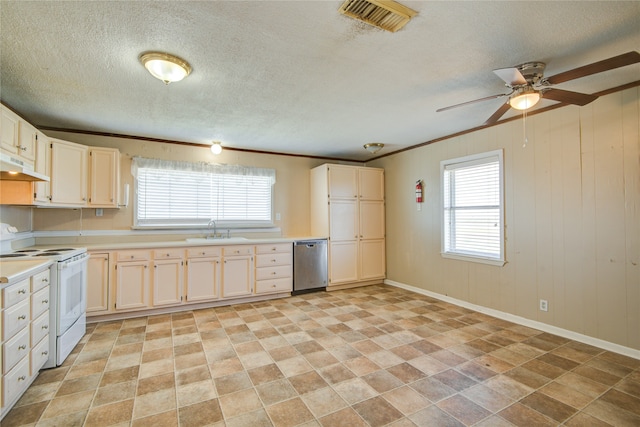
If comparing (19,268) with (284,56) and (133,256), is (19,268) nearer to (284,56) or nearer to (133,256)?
(133,256)

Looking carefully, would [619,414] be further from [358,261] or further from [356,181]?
[356,181]

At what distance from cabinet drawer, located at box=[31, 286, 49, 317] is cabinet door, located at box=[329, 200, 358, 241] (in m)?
3.52

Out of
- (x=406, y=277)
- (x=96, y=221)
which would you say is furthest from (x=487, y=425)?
(x=96, y=221)

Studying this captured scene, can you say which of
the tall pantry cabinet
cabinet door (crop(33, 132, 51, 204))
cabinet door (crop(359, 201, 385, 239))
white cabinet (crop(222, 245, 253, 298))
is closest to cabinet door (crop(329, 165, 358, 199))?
the tall pantry cabinet

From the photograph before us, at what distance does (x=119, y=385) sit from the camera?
7.27 feet

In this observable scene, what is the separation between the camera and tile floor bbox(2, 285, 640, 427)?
188 centimetres

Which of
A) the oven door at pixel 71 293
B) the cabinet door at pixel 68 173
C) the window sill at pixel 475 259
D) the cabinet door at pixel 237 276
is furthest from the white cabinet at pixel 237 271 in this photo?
the window sill at pixel 475 259

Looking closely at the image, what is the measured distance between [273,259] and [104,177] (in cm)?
244

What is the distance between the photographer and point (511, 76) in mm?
2035

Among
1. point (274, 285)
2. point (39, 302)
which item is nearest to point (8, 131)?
point (39, 302)

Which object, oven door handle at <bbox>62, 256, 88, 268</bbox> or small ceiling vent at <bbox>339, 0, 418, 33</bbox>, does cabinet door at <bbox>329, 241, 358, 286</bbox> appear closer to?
oven door handle at <bbox>62, 256, 88, 268</bbox>

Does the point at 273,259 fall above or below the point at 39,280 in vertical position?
below

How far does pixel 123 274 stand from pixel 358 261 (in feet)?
11.3

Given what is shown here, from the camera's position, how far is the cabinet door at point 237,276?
4148 millimetres
